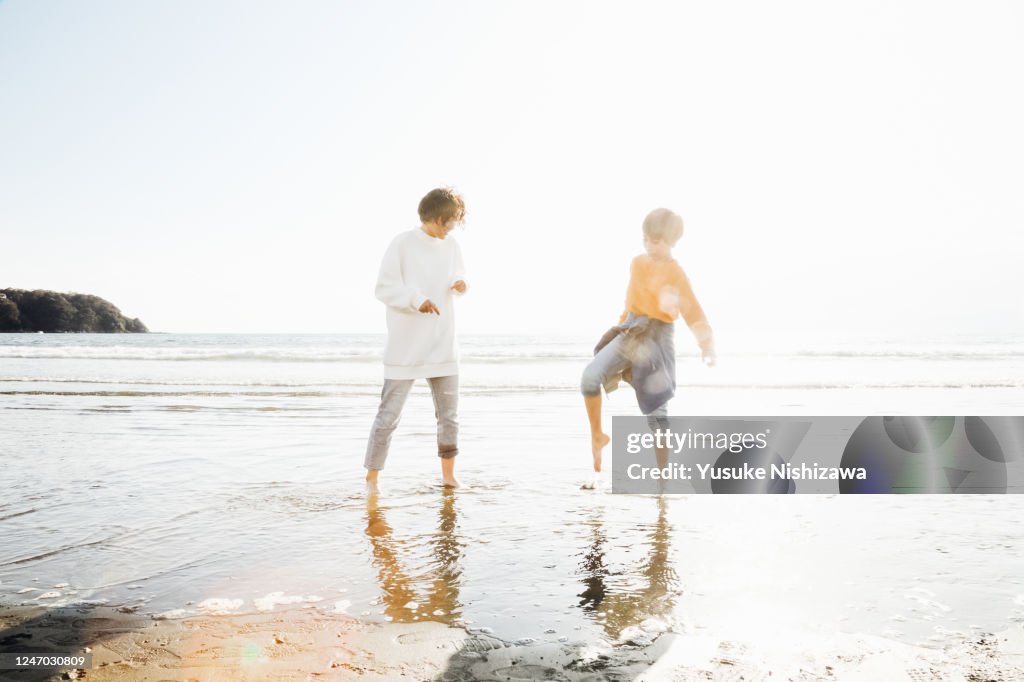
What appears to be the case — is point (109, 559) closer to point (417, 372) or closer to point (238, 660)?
point (238, 660)

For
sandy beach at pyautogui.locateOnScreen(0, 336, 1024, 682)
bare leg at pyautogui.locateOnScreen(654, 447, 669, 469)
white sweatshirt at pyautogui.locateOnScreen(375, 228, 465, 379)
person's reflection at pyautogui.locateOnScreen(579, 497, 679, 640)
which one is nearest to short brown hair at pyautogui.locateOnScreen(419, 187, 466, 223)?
white sweatshirt at pyautogui.locateOnScreen(375, 228, 465, 379)

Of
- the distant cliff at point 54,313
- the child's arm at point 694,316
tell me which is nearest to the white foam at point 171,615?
the child's arm at point 694,316

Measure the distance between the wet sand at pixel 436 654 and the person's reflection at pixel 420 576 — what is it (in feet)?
0.45

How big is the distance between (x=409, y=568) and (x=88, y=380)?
14808mm

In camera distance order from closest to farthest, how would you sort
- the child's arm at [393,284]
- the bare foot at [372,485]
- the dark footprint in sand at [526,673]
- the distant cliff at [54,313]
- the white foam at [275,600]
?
the dark footprint in sand at [526,673] → the white foam at [275,600] → the child's arm at [393,284] → the bare foot at [372,485] → the distant cliff at [54,313]

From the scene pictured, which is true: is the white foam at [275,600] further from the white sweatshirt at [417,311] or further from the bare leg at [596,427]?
the bare leg at [596,427]

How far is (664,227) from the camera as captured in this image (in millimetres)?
4586

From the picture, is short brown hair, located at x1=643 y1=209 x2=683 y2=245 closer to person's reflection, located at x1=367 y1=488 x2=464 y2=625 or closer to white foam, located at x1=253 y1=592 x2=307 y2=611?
person's reflection, located at x1=367 y1=488 x2=464 y2=625

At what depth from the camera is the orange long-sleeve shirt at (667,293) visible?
457 centimetres

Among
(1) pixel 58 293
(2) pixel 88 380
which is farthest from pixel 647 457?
(1) pixel 58 293

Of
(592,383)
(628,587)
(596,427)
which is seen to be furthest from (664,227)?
(628,587)

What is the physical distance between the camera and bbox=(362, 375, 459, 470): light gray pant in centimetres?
477

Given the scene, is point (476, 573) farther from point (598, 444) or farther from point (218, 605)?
point (598, 444)

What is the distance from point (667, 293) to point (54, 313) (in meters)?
86.3
